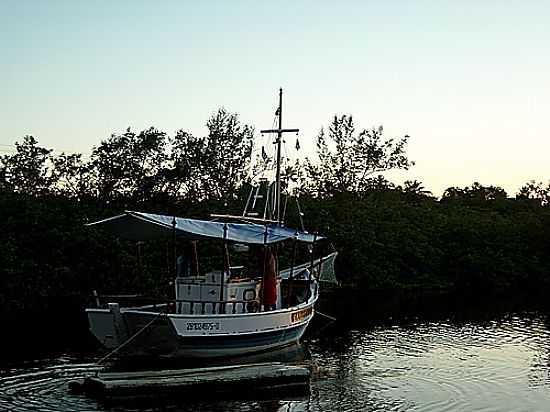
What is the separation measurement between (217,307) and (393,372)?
4.67 m

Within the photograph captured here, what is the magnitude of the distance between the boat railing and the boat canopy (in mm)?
1446

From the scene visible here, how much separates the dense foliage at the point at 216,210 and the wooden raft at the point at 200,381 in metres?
16.3

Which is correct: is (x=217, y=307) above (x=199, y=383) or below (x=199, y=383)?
above

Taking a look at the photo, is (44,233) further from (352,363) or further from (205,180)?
(352,363)

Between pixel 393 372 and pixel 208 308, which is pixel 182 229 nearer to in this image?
pixel 208 308

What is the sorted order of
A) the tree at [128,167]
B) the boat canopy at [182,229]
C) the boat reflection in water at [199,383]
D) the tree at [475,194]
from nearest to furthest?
the boat reflection in water at [199,383]
the boat canopy at [182,229]
the tree at [128,167]
the tree at [475,194]

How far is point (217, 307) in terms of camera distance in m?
19.0

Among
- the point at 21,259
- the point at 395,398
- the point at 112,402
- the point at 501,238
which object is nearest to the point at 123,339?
the point at 112,402

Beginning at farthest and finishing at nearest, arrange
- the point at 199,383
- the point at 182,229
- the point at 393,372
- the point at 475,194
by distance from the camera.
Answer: the point at 475,194 < the point at 393,372 < the point at 182,229 < the point at 199,383

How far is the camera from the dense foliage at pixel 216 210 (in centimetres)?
3569

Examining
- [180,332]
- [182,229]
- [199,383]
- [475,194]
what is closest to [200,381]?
[199,383]

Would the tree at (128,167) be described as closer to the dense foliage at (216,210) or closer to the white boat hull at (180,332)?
the dense foliage at (216,210)

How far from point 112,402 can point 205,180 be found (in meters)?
34.9

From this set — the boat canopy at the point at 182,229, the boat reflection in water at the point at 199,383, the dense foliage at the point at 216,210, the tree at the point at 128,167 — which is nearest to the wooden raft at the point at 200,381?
the boat reflection in water at the point at 199,383
